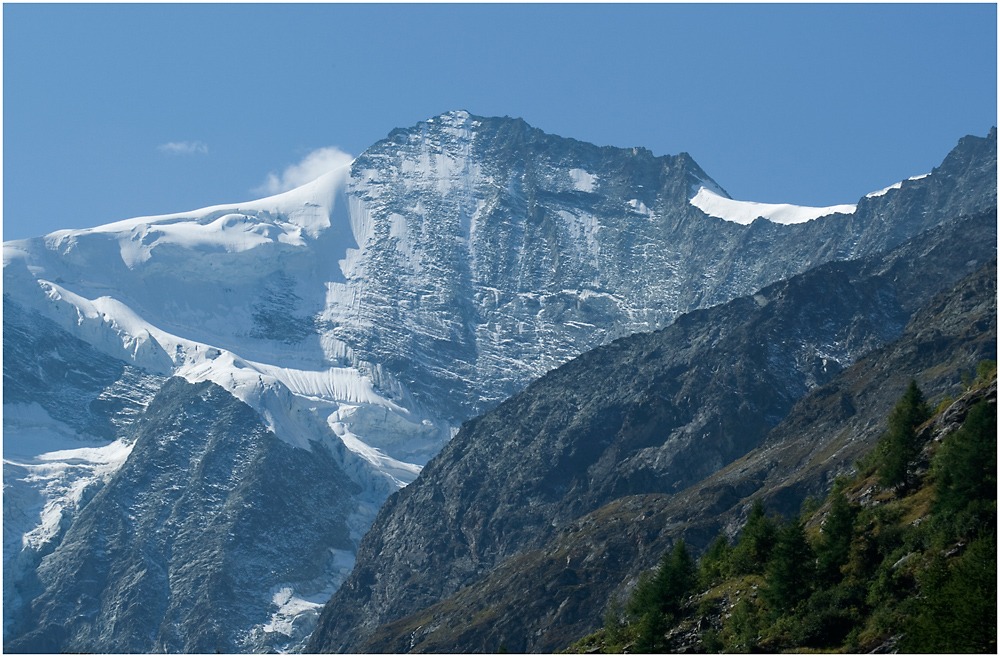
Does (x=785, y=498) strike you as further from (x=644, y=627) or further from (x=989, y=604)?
(x=989, y=604)

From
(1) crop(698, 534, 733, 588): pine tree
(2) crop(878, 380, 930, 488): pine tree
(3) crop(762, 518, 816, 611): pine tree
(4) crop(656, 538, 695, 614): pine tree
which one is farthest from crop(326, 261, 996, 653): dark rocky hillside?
(3) crop(762, 518, 816, 611): pine tree

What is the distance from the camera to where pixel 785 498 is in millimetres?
165500

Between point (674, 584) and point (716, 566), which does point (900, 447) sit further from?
point (674, 584)

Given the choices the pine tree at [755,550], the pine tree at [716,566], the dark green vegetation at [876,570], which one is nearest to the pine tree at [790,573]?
the dark green vegetation at [876,570]

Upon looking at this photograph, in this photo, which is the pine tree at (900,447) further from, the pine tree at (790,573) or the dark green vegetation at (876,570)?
the pine tree at (790,573)

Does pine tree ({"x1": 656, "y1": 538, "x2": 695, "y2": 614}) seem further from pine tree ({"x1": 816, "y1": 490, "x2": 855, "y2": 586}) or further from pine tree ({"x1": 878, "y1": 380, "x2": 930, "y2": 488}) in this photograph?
pine tree ({"x1": 878, "y1": 380, "x2": 930, "y2": 488})

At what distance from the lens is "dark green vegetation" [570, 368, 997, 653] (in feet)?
177

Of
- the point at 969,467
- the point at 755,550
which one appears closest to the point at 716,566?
the point at 755,550

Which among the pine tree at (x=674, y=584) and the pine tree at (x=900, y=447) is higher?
the pine tree at (x=900, y=447)

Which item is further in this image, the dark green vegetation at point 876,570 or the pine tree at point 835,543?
the pine tree at point 835,543

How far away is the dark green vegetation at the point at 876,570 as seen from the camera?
54000 millimetres

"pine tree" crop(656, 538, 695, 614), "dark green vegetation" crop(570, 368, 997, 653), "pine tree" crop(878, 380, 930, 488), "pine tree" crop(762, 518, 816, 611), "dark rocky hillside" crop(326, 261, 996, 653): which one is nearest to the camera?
"dark green vegetation" crop(570, 368, 997, 653)

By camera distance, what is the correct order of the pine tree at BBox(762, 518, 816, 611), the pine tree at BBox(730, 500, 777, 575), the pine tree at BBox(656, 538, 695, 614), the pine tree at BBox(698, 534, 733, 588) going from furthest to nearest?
1. the pine tree at BBox(698, 534, 733, 588)
2. the pine tree at BBox(656, 538, 695, 614)
3. the pine tree at BBox(730, 500, 777, 575)
4. the pine tree at BBox(762, 518, 816, 611)

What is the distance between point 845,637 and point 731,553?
17.5 meters
